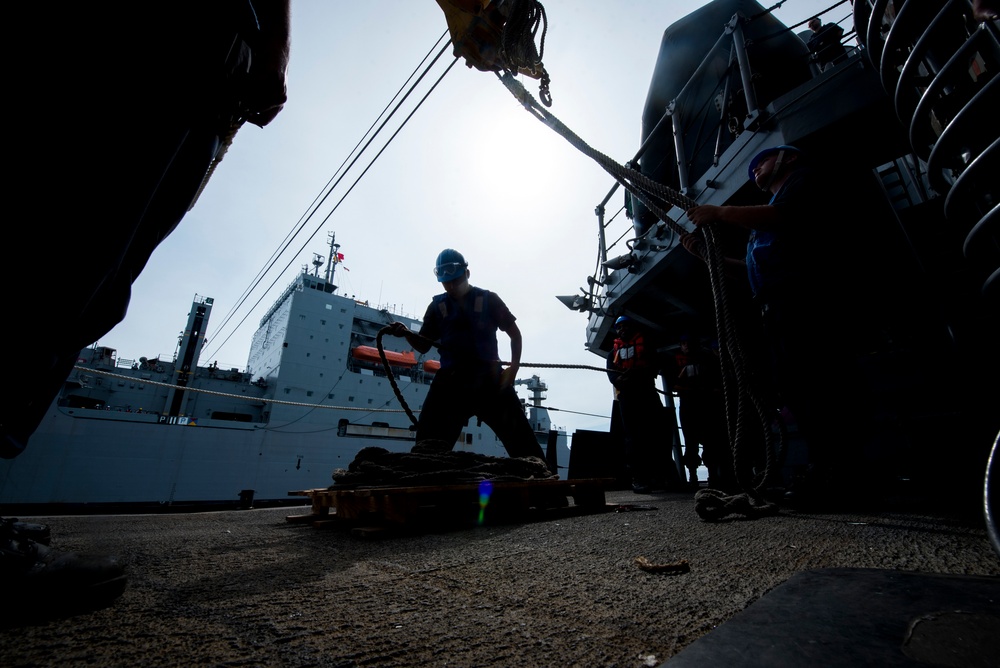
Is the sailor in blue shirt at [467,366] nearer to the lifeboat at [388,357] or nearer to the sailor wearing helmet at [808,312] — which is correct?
the sailor wearing helmet at [808,312]

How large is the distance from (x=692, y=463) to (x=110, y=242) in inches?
234

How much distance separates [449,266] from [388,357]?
1507 centimetres

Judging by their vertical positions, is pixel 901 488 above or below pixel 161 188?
below

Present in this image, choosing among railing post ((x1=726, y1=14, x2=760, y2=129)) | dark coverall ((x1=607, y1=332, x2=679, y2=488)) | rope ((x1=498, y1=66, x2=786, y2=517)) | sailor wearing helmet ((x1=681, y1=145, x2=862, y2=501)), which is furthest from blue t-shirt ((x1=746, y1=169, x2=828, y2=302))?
dark coverall ((x1=607, y1=332, x2=679, y2=488))

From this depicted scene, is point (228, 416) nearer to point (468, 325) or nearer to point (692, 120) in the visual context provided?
point (468, 325)

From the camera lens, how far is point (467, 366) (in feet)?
11.4

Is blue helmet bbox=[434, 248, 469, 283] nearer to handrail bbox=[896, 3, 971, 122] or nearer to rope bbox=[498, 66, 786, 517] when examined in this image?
rope bbox=[498, 66, 786, 517]

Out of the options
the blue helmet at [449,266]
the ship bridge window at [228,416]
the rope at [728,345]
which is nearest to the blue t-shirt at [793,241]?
the rope at [728,345]

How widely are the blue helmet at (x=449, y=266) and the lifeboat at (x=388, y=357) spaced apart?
14187 millimetres

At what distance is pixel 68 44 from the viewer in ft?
2.42

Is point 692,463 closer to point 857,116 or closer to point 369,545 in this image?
point 857,116

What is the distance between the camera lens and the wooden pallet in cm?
191

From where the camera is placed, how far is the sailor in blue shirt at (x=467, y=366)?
3.40 meters

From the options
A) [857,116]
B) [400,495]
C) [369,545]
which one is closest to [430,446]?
[400,495]
